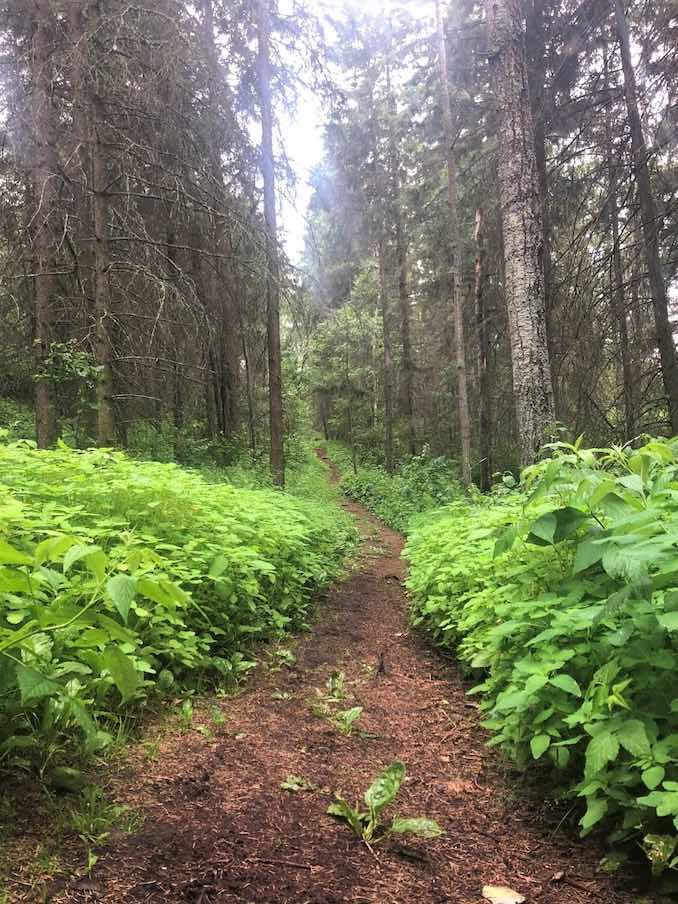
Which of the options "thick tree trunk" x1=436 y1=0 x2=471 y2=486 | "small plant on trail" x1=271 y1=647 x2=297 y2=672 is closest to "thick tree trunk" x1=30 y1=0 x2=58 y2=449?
"small plant on trail" x1=271 y1=647 x2=297 y2=672

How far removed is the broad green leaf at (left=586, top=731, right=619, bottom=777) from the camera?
164 cm

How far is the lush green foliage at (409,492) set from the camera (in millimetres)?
12898

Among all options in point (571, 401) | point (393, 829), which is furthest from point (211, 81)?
point (393, 829)

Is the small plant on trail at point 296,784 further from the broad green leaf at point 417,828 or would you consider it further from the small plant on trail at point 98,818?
the small plant on trail at point 98,818

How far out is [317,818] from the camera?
1.96 metres

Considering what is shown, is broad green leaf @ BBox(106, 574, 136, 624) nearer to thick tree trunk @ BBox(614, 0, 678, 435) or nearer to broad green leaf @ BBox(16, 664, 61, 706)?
broad green leaf @ BBox(16, 664, 61, 706)

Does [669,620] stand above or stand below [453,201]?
below

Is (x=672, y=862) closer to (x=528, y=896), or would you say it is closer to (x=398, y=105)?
(x=528, y=896)

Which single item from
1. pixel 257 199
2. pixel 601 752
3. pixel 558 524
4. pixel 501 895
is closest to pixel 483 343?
pixel 257 199

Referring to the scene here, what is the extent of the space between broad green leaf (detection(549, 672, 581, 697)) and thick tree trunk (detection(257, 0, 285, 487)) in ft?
26.9

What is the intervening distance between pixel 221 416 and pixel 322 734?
1204cm

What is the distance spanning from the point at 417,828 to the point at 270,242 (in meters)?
8.95

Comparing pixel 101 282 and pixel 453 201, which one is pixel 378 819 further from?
→ pixel 453 201

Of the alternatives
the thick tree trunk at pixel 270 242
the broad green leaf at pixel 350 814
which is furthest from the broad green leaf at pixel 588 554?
the thick tree trunk at pixel 270 242
